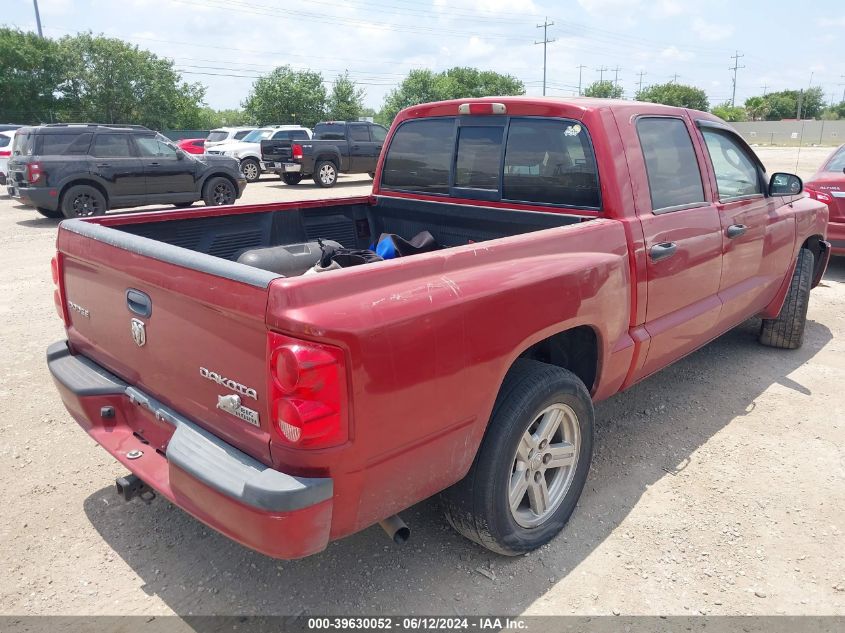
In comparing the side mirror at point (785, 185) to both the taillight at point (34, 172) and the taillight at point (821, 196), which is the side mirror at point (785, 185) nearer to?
the taillight at point (821, 196)

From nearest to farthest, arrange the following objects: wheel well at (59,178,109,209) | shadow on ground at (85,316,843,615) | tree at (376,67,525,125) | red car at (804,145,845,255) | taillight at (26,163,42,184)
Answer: shadow on ground at (85,316,843,615) < red car at (804,145,845,255) < taillight at (26,163,42,184) < wheel well at (59,178,109,209) < tree at (376,67,525,125)

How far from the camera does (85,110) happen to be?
1726 inches

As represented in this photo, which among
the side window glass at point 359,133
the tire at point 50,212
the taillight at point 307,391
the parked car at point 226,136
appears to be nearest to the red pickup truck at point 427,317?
the taillight at point 307,391

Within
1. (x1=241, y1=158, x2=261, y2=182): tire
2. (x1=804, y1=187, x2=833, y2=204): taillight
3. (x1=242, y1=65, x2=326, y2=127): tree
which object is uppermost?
(x1=242, y1=65, x2=326, y2=127): tree

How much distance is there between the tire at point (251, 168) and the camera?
21.7 meters

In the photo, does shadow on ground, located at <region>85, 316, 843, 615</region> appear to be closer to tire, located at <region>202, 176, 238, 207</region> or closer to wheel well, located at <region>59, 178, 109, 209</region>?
wheel well, located at <region>59, 178, 109, 209</region>

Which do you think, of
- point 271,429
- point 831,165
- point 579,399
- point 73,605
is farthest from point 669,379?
point 831,165

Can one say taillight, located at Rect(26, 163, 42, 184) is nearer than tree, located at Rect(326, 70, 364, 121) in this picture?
Yes

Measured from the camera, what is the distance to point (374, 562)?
2.86 metres

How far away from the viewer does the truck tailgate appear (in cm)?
207

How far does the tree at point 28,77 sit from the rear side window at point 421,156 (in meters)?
44.7

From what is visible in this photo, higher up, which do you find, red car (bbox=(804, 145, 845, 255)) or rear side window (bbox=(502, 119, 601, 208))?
rear side window (bbox=(502, 119, 601, 208))

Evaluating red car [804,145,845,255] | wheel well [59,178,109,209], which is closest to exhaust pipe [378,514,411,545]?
red car [804,145,845,255]

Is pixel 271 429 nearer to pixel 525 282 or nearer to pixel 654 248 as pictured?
pixel 525 282
